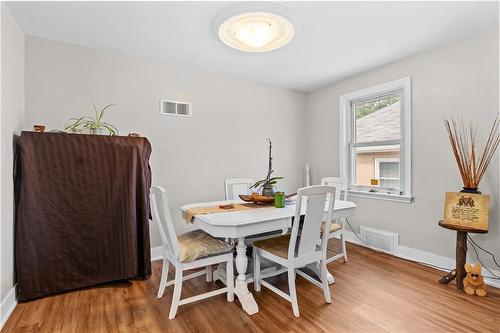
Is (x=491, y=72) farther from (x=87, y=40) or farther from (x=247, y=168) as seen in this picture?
(x=87, y=40)

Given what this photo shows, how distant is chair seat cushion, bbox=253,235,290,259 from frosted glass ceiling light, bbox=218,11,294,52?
5.56 feet

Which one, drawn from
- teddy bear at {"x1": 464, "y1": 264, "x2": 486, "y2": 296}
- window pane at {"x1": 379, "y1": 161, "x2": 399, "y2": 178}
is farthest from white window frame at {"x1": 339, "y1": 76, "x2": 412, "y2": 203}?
teddy bear at {"x1": 464, "y1": 264, "x2": 486, "y2": 296}

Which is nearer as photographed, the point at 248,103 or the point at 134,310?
the point at 134,310

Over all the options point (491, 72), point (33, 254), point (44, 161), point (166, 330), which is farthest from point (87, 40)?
point (491, 72)

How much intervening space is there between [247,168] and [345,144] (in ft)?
4.95

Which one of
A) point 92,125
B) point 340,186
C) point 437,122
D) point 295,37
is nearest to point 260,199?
point 340,186

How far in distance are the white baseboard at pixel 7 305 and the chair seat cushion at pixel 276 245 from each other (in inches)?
74.9

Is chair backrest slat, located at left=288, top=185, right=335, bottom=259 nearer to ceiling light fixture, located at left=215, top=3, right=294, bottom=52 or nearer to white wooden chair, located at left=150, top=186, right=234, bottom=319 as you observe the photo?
white wooden chair, located at left=150, top=186, right=234, bottom=319

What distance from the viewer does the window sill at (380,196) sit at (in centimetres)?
313

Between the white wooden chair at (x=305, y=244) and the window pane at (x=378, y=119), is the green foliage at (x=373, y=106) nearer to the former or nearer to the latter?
the window pane at (x=378, y=119)

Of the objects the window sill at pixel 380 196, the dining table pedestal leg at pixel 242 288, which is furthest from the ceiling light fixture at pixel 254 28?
the window sill at pixel 380 196

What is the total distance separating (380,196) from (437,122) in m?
1.09

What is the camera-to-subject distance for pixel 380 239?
3.35 metres

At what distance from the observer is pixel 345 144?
3893 millimetres
